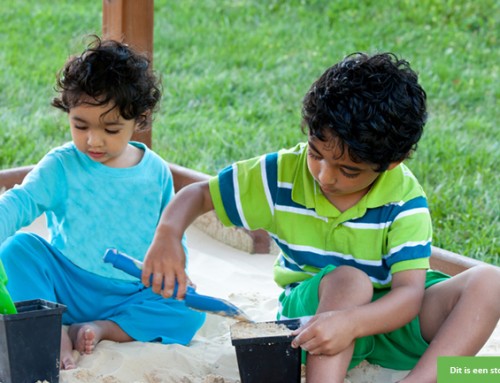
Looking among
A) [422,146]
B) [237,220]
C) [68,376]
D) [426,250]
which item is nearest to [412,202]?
[426,250]

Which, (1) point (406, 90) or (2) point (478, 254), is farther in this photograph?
(2) point (478, 254)

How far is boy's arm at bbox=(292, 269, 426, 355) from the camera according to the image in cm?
218

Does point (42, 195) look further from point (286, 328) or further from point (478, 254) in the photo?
point (478, 254)

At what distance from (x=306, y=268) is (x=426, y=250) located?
342 mm

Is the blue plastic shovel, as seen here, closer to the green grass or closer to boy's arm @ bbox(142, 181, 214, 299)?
boy's arm @ bbox(142, 181, 214, 299)

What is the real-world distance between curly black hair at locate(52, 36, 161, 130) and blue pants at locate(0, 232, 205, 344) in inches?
17.1

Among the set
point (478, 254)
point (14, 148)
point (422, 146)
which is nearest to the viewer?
point (478, 254)

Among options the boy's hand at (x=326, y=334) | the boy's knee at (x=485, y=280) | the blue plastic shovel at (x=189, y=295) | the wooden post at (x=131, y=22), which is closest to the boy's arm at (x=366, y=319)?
the boy's hand at (x=326, y=334)

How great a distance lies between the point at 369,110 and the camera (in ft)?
7.31

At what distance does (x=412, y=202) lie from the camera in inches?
96.2

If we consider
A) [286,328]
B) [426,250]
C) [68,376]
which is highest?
[426,250]

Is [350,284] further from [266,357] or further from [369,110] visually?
[369,110]

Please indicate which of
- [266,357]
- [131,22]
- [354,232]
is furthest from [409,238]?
[131,22]

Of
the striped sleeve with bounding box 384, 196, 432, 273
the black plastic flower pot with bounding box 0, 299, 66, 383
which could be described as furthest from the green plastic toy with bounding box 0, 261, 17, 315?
the striped sleeve with bounding box 384, 196, 432, 273
